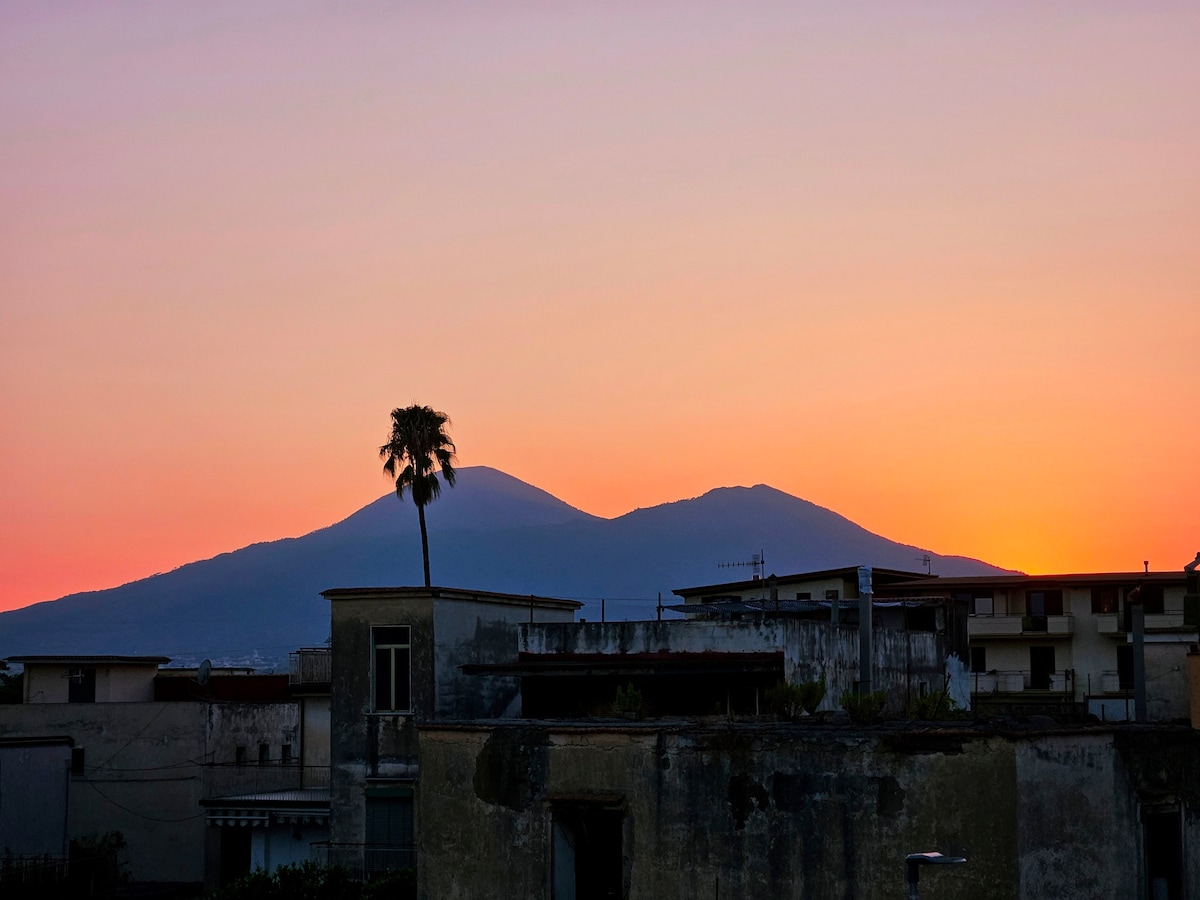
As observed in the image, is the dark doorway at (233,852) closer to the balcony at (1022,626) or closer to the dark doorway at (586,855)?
the dark doorway at (586,855)

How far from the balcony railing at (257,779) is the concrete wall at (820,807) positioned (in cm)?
3061

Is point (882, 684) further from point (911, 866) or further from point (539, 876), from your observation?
point (911, 866)

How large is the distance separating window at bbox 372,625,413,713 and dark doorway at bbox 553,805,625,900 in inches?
585

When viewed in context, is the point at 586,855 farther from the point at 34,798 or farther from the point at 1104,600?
the point at 1104,600

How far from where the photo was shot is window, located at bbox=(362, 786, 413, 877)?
37344 millimetres

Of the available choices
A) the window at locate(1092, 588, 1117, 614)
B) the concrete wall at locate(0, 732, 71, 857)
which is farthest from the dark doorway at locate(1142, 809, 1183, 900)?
the window at locate(1092, 588, 1117, 614)

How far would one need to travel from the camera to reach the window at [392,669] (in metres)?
37.4

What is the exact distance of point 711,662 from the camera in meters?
33.1

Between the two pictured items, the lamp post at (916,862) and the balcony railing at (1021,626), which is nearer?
the lamp post at (916,862)

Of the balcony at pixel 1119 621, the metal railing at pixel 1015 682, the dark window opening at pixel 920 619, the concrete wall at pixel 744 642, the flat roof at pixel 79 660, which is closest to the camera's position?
the concrete wall at pixel 744 642

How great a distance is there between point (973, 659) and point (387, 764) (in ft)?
176

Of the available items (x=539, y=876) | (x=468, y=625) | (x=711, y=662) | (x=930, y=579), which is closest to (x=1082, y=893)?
(x=539, y=876)

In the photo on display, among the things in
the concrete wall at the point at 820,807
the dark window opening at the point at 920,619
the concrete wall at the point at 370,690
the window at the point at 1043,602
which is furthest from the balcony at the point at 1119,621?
the concrete wall at the point at 820,807

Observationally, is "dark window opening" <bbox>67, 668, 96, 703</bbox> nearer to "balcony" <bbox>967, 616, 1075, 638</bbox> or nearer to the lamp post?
the lamp post
